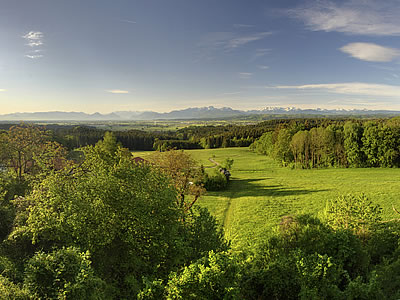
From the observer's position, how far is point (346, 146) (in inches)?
2773

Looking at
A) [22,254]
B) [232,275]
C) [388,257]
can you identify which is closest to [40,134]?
[22,254]

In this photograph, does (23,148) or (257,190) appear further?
(257,190)

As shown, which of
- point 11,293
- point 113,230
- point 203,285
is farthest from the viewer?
point 113,230

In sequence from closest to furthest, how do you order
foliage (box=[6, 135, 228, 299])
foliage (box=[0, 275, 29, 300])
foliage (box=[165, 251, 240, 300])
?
foliage (box=[0, 275, 29, 300])
foliage (box=[165, 251, 240, 300])
foliage (box=[6, 135, 228, 299])

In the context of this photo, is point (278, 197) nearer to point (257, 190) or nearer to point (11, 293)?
point (257, 190)

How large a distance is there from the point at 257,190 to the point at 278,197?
7275 mm

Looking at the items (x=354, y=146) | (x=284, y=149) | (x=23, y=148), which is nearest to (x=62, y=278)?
(x=23, y=148)

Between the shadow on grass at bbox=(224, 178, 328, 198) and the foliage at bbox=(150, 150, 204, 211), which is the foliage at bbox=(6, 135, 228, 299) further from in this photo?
the shadow on grass at bbox=(224, 178, 328, 198)

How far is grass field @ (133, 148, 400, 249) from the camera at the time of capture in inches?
1193

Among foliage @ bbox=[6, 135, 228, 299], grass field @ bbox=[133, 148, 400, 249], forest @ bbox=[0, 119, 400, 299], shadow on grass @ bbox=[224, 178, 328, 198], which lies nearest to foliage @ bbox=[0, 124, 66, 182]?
forest @ bbox=[0, 119, 400, 299]

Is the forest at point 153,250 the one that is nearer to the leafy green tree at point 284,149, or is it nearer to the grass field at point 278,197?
the grass field at point 278,197

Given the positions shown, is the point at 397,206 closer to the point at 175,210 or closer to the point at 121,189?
the point at 175,210

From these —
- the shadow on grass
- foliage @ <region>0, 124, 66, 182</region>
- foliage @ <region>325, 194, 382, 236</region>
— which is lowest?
the shadow on grass

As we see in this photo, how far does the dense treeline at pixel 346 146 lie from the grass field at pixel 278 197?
488 inches
